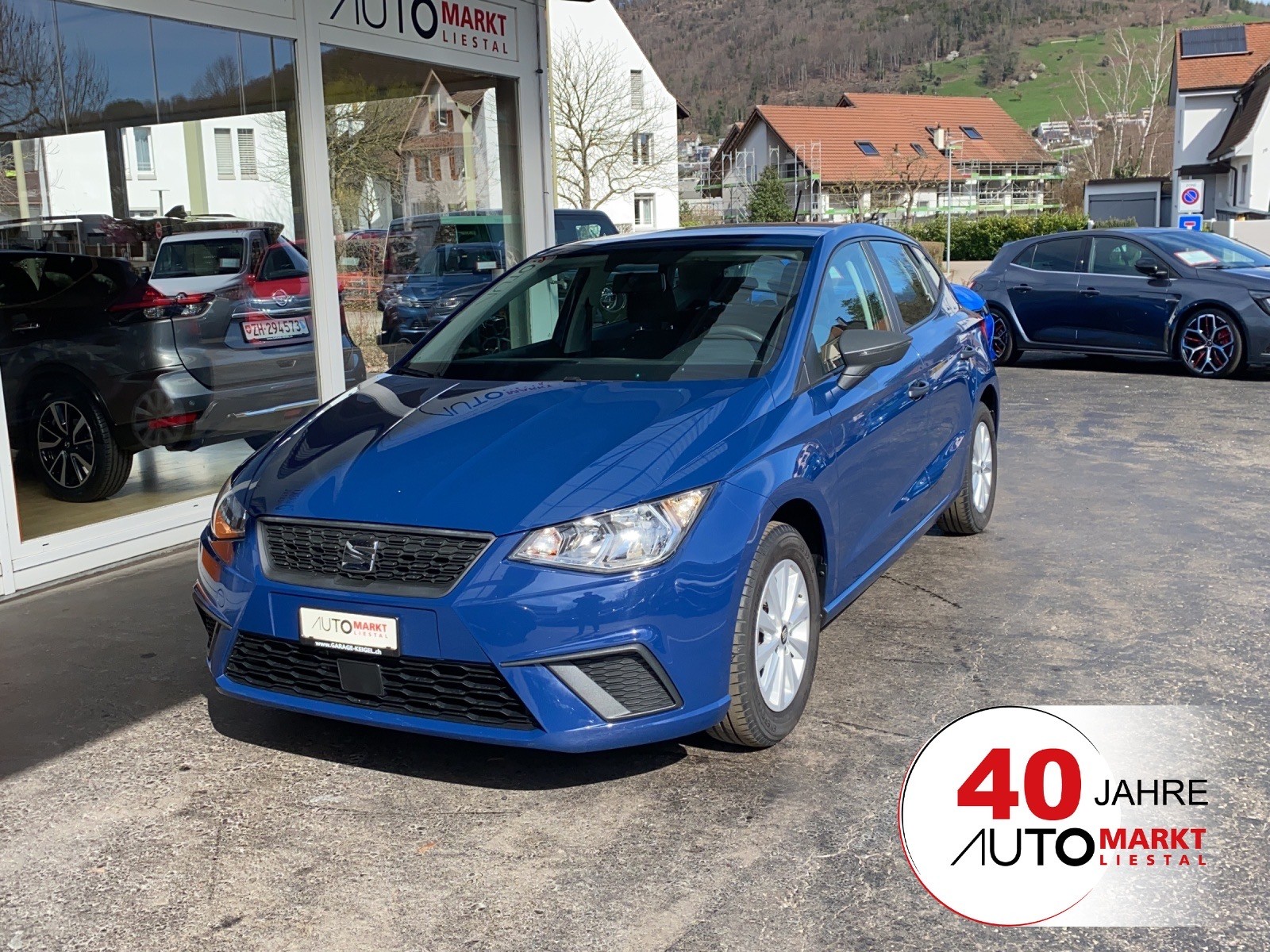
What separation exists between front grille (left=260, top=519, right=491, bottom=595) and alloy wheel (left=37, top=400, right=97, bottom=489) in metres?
3.66

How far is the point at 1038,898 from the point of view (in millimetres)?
3062

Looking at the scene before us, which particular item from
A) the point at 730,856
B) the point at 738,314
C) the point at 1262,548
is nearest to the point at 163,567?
the point at 738,314

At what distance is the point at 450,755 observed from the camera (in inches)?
156

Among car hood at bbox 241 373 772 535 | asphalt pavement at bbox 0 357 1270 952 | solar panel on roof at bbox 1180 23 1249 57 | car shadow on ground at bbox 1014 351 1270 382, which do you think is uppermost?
solar panel on roof at bbox 1180 23 1249 57

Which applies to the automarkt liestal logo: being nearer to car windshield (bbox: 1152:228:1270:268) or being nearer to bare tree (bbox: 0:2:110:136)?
bare tree (bbox: 0:2:110:136)

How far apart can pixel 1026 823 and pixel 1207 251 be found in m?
10.7

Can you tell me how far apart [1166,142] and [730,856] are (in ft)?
221

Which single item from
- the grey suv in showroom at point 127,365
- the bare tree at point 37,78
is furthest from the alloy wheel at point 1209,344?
the bare tree at point 37,78

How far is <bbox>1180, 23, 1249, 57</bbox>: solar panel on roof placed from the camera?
54312 mm

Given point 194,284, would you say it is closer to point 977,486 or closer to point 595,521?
point 977,486

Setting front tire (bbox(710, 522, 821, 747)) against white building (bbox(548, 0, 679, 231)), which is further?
white building (bbox(548, 0, 679, 231))

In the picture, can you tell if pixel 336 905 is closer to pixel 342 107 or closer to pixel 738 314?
pixel 738 314

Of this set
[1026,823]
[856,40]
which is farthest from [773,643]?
[856,40]

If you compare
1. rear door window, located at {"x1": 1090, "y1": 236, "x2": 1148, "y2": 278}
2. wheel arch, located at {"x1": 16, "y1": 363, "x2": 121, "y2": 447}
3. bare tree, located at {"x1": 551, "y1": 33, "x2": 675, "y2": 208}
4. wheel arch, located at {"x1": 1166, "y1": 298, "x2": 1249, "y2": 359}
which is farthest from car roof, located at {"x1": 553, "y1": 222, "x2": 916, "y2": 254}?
bare tree, located at {"x1": 551, "y1": 33, "x2": 675, "y2": 208}
